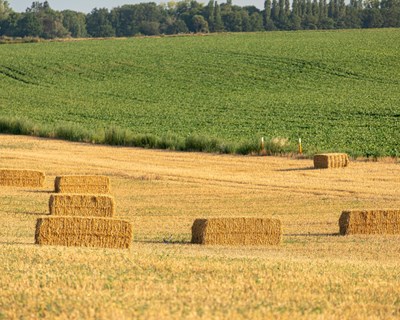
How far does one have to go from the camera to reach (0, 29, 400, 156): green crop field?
151 feet

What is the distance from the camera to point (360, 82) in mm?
67500

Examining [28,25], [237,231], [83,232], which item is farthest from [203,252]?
[28,25]

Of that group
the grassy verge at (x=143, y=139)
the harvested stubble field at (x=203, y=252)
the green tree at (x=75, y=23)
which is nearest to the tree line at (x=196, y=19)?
the green tree at (x=75, y=23)

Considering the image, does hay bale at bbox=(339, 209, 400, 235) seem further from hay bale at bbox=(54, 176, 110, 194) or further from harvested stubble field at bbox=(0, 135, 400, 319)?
hay bale at bbox=(54, 176, 110, 194)

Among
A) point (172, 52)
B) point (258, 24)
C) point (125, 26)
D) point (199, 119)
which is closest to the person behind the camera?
point (199, 119)

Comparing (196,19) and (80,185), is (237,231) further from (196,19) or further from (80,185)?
(196,19)

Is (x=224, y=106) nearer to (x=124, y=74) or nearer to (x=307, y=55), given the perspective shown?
(x=124, y=74)

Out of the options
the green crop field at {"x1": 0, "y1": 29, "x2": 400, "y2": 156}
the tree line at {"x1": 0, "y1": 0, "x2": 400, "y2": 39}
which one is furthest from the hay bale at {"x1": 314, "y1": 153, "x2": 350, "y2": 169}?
the tree line at {"x1": 0, "y1": 0, "x2": 400, "y2": 39}

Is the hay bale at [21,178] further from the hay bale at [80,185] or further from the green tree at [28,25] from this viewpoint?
the green tree at [28,25]

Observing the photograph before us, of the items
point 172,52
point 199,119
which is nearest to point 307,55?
point 172,52

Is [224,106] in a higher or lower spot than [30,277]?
lower

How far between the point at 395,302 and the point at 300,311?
4.73 feet

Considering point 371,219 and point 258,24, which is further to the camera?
point 258,24

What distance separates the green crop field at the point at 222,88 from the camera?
151ft
